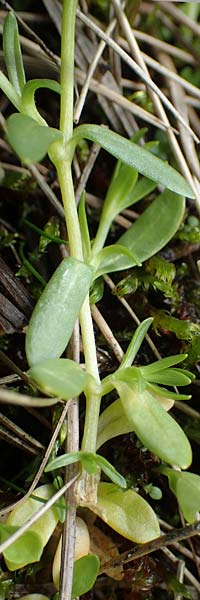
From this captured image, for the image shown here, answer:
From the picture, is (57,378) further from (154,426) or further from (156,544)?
(156,544)

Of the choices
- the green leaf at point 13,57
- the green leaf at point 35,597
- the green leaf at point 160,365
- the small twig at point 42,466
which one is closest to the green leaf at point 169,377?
the green leaf at point 160,365

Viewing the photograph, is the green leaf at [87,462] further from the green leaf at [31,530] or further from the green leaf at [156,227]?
the green leaf at [156,227]

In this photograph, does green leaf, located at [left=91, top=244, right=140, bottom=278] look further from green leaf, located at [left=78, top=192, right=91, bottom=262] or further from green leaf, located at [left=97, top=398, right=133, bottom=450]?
green leaf, located at [left=97, top=398, right=133, bottom=450]

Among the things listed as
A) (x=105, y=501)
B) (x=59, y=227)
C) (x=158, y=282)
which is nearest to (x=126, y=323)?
(x=158, y=282)

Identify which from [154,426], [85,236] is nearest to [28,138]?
[85,236]

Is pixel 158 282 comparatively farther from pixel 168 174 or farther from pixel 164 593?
pixel 164 593

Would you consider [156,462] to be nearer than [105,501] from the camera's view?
No
